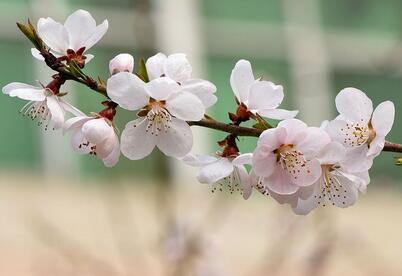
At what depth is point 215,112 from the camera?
5094 mm

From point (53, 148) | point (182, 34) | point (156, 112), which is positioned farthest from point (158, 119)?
point (182, 34)

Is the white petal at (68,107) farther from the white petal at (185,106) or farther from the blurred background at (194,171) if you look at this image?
the blurred background at (194,171)

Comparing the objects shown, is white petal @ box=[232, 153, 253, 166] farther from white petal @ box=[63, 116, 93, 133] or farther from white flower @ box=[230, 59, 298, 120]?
white petal @ box=[63, 116, 93, 133]

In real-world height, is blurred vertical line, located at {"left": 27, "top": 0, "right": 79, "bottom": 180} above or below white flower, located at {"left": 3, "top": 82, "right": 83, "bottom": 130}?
below

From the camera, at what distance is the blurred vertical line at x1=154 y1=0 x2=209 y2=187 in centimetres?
541

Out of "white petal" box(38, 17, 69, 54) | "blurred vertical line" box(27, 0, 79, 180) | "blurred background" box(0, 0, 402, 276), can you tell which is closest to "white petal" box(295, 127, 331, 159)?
"white petal" box(38, 17, 69, 54)

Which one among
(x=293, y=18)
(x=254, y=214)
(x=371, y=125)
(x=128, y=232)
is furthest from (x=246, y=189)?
(x=293, y=18)

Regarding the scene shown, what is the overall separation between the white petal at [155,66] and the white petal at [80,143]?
129mm

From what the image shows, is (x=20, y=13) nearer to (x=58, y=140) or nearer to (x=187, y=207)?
(x=58, y=140)

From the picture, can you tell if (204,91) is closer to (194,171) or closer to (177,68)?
(177,68)

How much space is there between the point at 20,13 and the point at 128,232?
140 centimetres

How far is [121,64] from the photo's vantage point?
1.18 meters

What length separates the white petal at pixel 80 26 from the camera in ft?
4.07

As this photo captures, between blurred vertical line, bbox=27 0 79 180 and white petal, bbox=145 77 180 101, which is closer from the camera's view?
white petal, bbox=145 77 180 101
